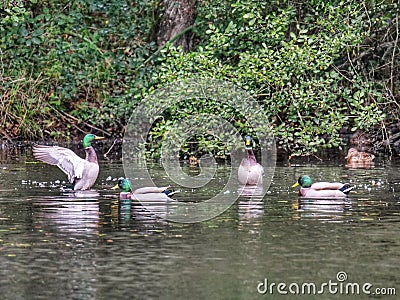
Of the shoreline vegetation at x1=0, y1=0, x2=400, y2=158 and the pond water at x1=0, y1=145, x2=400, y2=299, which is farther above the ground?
the shoreline vegetation at x1=0, y1=0, x2=400, y2=158

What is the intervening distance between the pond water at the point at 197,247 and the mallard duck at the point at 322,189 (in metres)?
0.13

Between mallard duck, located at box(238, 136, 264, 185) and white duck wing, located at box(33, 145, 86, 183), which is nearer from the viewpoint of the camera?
white duck wing, located at box(33, 145, 86, 183)

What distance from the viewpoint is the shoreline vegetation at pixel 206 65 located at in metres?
17.2

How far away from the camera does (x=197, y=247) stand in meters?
9.04

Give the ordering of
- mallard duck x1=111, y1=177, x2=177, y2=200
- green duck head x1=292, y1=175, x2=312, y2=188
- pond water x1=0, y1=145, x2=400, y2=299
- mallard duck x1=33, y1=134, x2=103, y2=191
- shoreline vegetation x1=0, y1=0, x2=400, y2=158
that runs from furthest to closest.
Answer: shoreline vegetation x1=0, y1=0, x2=400, y2=158
mallard duck x1=33, y1=134, x2=103, y2=191
green duck head x1=292, y1=175, x2=312, y2=188
mallard duck x1=111, y1=177, x2=177, y2=200
pond water x1=0, y1=145, x2=400, y2=299

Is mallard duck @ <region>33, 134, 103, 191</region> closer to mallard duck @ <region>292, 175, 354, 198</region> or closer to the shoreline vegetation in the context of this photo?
mallard duck @ <region>292, 175, 354, 198</region>

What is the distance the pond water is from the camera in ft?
24.9

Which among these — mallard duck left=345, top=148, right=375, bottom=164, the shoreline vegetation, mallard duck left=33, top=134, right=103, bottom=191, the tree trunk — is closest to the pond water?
mallard duck left=33, top=134, right=103, bottom=191

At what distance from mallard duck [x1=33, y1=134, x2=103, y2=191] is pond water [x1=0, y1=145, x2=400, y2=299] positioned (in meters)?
0.41

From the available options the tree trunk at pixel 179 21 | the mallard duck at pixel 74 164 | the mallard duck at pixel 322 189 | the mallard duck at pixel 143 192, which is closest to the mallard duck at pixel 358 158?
the mallard duck at pixel 322 189

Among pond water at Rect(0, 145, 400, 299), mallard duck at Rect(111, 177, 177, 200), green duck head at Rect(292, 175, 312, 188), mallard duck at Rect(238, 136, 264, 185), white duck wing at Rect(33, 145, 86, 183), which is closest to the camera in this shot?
pond water at Rect(0, 145, 400, 299)

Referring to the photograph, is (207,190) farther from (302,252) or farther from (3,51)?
(3,51)

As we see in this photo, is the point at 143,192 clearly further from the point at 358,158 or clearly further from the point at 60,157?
the point at 358,158

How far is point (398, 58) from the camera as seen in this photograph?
1914 cm
